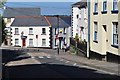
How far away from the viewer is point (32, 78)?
62.6 feet

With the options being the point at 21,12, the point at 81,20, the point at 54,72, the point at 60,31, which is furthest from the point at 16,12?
the point at 54,72

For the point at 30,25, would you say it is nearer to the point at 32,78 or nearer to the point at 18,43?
the point at 18,43

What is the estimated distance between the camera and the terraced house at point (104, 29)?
95.8ft

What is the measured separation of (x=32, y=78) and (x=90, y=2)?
1917cm

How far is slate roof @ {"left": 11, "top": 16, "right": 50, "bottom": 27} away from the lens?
265 ft

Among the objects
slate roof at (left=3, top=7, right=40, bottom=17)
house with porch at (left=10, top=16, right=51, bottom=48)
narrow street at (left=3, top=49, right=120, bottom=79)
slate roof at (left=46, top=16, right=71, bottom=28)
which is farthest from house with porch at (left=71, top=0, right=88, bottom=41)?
slate roof at (left=3, top=7, right=40, bottom=17)

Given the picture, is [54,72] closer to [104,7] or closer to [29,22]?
[104,7]

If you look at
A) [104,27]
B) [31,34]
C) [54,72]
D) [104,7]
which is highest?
[104,7]

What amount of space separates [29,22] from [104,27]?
4982cm

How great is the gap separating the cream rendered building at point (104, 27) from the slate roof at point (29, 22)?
44698mm

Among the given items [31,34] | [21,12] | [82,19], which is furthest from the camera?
[21,12]

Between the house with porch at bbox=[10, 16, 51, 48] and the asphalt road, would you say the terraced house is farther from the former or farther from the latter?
the house with porch at bbox=[10, 16, 51, 48]

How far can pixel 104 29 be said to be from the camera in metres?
32.9

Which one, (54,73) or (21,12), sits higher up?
(21,12)
